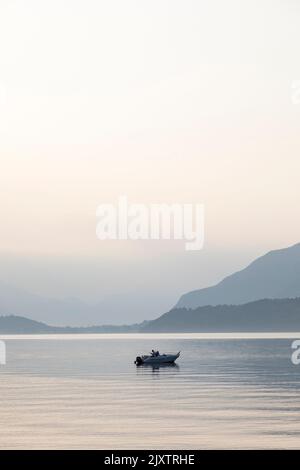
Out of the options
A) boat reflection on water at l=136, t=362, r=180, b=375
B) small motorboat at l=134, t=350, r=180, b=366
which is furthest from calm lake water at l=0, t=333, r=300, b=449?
small motorboat at l=134, t=350, r=180, b=366

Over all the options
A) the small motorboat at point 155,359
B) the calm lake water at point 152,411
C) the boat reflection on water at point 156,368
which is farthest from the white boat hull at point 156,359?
the calm lake water at point 152,411

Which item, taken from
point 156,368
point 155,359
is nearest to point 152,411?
point 156,368

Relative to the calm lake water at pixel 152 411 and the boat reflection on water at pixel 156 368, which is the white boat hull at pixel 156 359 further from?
the calm lake water at pixel 152 411

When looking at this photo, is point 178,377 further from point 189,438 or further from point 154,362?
point 189,438

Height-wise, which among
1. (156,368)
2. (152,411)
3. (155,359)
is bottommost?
(152,411)

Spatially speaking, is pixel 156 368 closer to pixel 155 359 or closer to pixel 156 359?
pixel 155 359

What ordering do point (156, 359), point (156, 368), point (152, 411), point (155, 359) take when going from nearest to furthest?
point (152, 411) → point (156, 368) → point (155, 359) → point (156, 359)

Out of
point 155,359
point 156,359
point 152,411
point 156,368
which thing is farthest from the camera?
point 156,359

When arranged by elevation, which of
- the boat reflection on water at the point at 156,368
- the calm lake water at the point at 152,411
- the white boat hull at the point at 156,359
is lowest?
the calm lake water at the point at 152,411

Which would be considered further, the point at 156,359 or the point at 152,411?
the point at 156,359

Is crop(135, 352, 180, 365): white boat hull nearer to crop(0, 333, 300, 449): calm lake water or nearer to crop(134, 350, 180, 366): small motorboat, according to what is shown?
crop(134, 350, 180, 366): small motorboat

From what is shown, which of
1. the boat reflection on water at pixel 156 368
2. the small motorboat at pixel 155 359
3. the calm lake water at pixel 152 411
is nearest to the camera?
the calm lake water at pixel 152 411
